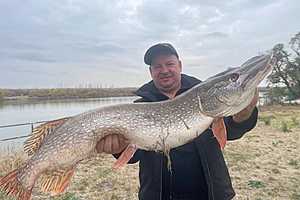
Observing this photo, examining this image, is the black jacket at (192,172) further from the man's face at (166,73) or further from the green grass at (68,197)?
the green grass at (68,197)

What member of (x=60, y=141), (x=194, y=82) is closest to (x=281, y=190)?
(x=194, y=82)

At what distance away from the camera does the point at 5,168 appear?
24.8 ft

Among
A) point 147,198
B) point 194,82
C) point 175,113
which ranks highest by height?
point 194,82

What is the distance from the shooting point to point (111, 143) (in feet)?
8.38

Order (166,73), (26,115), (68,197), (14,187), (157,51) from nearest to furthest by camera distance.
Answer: (14,187) → (166,73) → (157,51) → (68,197) → (26,115)

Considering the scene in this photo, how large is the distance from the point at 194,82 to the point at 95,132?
3.40 ft

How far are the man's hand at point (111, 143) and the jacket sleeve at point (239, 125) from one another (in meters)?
0.83

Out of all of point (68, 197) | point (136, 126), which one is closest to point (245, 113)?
point (136, 126)

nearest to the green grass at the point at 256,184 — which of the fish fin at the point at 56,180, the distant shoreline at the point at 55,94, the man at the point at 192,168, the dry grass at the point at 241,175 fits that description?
the dry grass at the point at 241,175

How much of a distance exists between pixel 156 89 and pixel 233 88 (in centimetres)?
75

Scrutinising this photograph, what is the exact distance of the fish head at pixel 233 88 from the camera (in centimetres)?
235

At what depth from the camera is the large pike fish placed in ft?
7.76

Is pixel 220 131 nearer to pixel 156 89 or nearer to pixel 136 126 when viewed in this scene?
pixel 136 126

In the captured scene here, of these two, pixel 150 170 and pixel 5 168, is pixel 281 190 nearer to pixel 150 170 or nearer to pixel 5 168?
pixel 150 170
